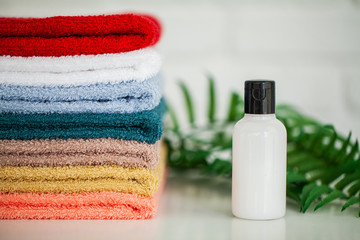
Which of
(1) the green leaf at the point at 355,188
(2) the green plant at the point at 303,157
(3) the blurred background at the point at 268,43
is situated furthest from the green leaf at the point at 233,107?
(1) the green leaf at the point at 355,188

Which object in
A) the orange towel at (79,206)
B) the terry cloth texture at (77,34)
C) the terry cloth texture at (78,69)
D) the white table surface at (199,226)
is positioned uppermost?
the terry cloth texture at (77,34)

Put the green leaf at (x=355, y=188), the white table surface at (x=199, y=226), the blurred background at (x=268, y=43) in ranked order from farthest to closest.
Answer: the blurred background at (x=268, y=43), the green leaf at (x=355, y=188), the white table surface at (x=199, y=226)

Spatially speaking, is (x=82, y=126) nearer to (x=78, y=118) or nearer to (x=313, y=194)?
(x=78, y=118)

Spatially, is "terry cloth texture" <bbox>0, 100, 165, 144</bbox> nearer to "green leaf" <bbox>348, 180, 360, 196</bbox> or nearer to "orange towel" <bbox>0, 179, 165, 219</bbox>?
"orange towel" <bbox>0, 179, 165, 219</bbox>

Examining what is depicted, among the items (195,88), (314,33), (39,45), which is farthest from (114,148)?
(314,33)

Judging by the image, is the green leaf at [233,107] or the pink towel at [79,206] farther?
the green leaf at [233,107]

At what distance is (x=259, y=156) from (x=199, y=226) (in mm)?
129

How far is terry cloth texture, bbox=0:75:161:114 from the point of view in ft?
1.99

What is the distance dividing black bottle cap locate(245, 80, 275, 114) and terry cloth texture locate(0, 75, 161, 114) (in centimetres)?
13

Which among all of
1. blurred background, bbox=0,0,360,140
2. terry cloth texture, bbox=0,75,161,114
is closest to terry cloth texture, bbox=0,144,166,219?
terry cloth texture, bbox=0,75,161,114

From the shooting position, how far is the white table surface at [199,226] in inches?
22.5

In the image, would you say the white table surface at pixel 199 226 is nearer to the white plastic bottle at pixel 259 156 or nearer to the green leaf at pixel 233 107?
the white plastic bottle at pixel 259 156

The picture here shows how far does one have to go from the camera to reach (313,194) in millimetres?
664

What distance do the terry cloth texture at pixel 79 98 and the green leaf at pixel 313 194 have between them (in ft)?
0.90
